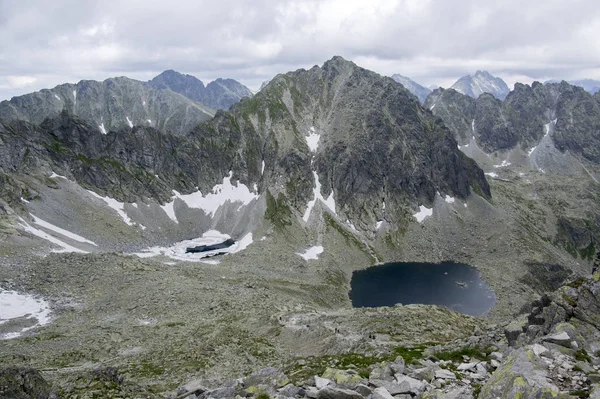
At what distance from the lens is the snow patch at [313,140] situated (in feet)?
549

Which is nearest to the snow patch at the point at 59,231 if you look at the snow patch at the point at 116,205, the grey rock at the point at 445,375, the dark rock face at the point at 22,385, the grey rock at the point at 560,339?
the snow patch at the point at 116,205

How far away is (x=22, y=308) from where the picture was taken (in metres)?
57.3

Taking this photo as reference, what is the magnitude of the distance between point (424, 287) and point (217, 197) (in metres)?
82.5

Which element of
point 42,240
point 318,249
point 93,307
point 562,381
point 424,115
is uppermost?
point 424,115

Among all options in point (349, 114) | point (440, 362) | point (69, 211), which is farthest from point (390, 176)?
point (440, 362)

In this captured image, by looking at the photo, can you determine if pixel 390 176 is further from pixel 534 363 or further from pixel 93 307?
pixel 534 363

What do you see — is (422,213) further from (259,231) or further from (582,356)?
(582,356)

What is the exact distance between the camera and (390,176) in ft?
529

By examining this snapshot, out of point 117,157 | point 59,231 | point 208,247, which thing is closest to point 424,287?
point 208,247

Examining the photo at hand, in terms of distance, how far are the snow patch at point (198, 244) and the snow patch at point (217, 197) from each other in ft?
40.2

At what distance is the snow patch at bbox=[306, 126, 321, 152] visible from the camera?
16738 centimetres

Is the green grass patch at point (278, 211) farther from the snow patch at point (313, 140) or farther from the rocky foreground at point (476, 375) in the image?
the rocky foreground at point (476, 375)

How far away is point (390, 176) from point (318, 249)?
2003 inches

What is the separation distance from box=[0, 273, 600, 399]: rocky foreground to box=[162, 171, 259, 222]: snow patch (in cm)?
12422
